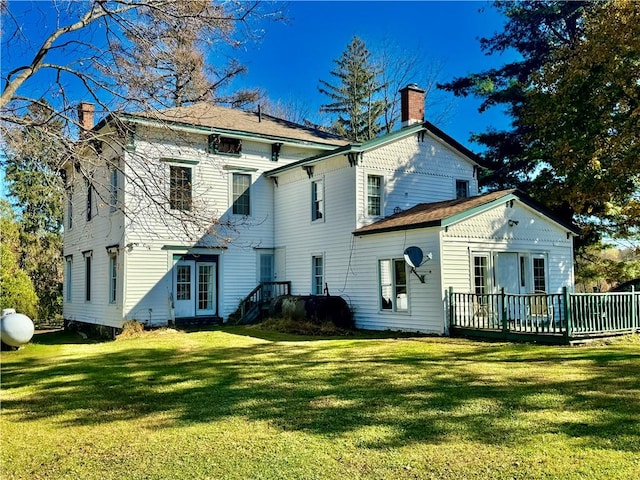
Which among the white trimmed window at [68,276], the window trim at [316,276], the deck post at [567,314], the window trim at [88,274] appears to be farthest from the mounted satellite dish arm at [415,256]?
the white trimmed window at [68,276]

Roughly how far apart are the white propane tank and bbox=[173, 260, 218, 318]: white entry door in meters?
5.41

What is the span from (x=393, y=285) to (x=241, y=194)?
749cm

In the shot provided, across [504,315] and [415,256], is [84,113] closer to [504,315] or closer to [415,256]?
[415,256]

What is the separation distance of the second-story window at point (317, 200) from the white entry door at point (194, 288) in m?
4.10

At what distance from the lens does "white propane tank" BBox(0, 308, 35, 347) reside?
48.2 feet

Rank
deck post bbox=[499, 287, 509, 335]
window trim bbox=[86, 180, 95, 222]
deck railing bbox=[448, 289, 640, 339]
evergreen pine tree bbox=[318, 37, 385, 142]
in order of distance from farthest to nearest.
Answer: evergreen pine tree bbox=[318, 37, 385, 142] → window trim bbox=[86, 180, 95, 222] → deck post bbox=[499, 287, 509, 335] → deck railing bbox=[448, 289, 640, 339]

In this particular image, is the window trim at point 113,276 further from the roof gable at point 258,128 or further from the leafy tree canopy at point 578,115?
the leafy tree canopy at point 578,115

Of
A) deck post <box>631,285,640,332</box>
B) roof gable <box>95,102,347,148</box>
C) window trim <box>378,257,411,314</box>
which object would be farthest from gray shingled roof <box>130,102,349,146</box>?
deck post <box>631,285,640,332</box>

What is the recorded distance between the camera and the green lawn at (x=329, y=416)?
5238mm

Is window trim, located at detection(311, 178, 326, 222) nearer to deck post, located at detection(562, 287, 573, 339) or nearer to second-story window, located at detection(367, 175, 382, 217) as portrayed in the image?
second-story window, located at detection(367, 175, 382, 217)

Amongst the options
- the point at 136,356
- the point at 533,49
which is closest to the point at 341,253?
the point at 136,356

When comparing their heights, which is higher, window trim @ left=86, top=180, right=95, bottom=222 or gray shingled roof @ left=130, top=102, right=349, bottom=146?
gray shingled roof @ left=130, top=102, right=349, bottom=146

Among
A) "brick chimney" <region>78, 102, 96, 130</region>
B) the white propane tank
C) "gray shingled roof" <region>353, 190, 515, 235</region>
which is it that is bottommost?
the white propane tank

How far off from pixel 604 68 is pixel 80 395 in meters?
19.4
